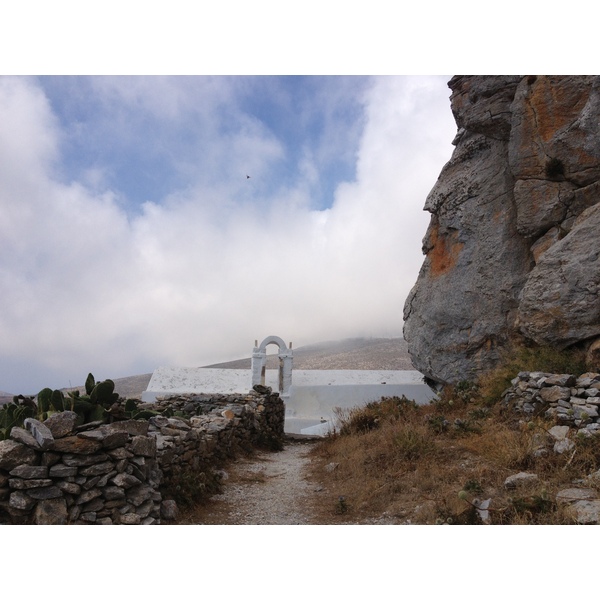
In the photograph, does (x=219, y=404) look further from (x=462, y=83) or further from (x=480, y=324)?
(x=462, y=83)

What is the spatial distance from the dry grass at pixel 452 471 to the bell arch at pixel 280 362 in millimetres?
11736

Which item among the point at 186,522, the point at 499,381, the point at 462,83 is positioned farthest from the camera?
the point at 462,83

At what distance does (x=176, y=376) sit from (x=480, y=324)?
15.7 m

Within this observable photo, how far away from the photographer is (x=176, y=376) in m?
23.1

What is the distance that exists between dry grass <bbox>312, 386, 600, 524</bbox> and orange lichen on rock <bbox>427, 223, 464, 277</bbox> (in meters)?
6.39

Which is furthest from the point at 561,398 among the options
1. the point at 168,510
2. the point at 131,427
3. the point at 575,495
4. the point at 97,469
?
the point at 97,469

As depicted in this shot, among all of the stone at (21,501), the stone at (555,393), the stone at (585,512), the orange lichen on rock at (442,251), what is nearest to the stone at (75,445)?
the stone at (21,501)

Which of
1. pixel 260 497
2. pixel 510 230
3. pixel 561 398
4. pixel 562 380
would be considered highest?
pixel 510 230

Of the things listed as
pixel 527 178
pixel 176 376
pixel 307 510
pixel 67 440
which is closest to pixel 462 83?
pixel 527 178

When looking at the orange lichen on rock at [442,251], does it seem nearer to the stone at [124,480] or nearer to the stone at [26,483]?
the stone at [124,480]

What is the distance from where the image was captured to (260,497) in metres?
6.66

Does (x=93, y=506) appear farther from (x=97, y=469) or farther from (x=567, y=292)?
(x=567, y=292)

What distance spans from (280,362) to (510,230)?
1207 cm

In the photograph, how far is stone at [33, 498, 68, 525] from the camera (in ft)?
14.5
